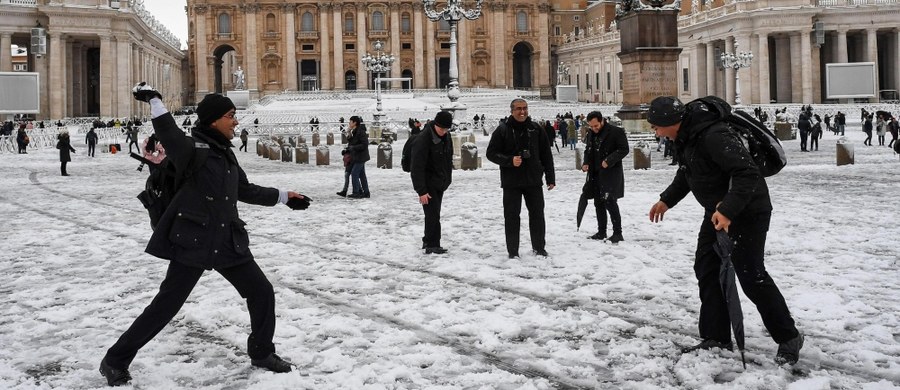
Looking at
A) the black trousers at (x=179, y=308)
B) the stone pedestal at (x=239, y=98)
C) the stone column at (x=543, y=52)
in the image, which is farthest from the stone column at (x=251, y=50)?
the black trousers at (x=179, y=308)

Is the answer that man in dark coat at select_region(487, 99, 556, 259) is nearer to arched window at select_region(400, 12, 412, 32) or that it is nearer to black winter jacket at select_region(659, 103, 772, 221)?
black winter jacket at select_region(659, 103, 772, 221)

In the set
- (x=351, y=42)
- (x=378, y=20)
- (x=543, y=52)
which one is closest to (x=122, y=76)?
(x=351, y=42)

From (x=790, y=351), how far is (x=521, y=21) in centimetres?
8661

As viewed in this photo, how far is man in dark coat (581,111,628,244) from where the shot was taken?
359 inches

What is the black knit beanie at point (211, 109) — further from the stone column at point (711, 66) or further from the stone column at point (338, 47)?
the stone column at point (338, 47)

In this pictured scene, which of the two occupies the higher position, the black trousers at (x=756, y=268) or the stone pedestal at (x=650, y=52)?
the stone pedestal at (x=650, y=52)

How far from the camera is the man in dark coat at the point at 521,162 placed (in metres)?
8.05

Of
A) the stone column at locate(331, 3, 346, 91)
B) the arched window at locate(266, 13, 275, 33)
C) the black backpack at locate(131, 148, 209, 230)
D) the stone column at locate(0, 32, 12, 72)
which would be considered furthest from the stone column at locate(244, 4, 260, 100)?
the black backpack at locate(131, 148, 209, 230)

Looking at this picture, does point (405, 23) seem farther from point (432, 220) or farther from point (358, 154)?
Result: point (432, 220)

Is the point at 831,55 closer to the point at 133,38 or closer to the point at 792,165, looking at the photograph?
the point at 792,165

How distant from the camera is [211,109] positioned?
450 centimetres

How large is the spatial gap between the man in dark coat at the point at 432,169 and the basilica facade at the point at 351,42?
74300 mm

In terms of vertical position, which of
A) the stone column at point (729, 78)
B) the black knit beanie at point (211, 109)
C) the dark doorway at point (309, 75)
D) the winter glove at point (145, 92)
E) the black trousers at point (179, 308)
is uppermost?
the dark doorway at point (309, 75)

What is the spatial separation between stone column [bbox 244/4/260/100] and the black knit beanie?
3193 inches
